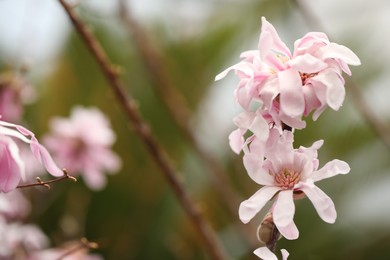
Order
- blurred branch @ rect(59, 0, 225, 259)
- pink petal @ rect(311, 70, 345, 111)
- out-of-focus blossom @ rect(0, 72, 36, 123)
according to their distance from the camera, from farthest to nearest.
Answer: out-of-focus blossom @ rect(0, 72, 36, 123) < blurred branch @ rect(59, 0, 225, 259) < pink petal @ rect(311, 70, 345, 111)

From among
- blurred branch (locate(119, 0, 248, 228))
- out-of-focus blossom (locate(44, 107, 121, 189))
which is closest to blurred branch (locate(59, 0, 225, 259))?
blurred branch (locate(119, 0, 248, 228))

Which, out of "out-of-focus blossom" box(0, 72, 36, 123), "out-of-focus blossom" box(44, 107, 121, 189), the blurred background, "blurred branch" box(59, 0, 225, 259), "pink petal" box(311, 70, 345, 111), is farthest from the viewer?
the blurred background

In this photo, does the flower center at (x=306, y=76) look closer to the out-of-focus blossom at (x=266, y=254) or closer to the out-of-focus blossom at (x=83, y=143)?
the out-of-focus blossom at (x=266, y=254)

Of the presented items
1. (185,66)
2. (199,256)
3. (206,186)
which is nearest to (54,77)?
(185,66)

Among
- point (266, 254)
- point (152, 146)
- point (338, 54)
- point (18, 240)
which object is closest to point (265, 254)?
point (266, 254)

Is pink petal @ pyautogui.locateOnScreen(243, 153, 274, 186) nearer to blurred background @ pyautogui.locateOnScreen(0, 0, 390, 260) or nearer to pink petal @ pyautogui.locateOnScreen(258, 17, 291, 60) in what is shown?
pink petal @ pyautogui.locateOnScreen(258, 17, 291, 60)

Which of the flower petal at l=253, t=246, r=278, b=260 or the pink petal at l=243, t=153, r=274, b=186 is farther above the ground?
the pink petal at l=243, t=153, r=274, b=186
